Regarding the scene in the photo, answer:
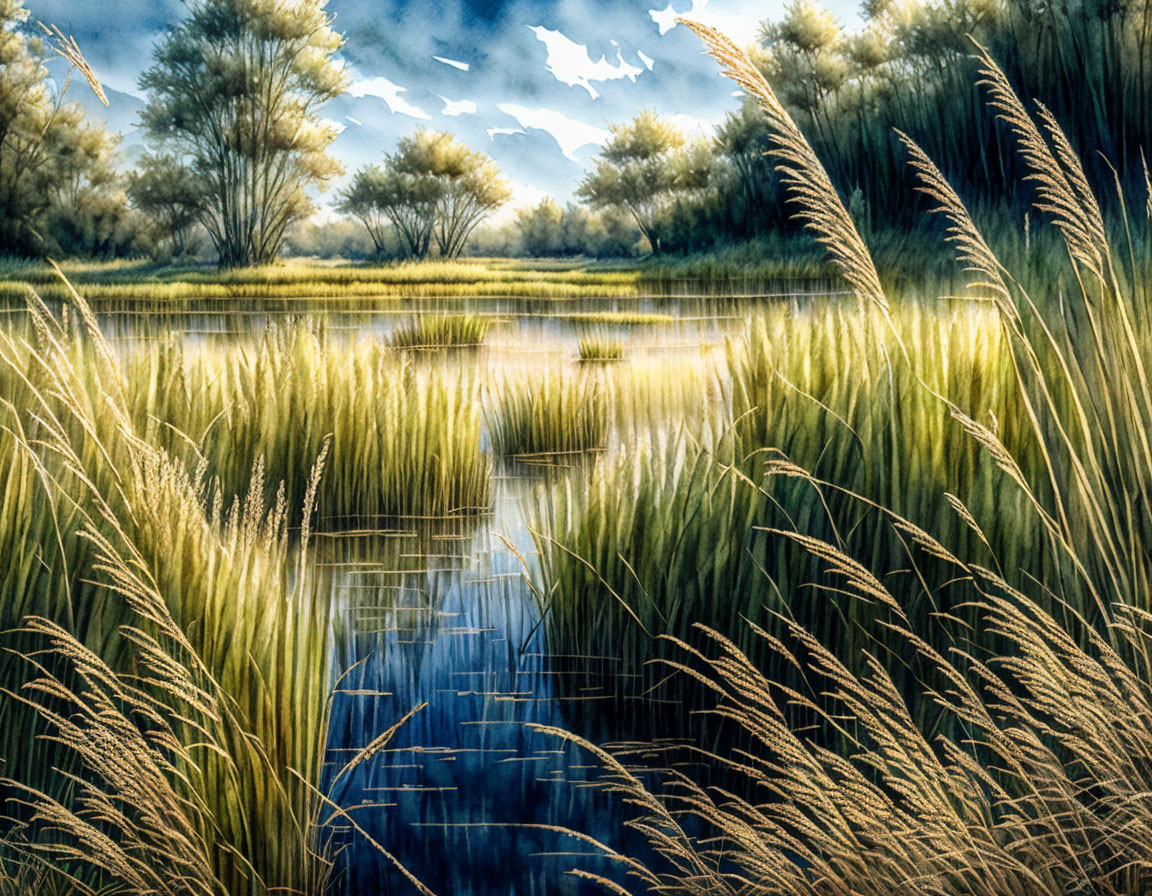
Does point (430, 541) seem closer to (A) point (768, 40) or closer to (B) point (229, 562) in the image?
(B) point (229, 562)

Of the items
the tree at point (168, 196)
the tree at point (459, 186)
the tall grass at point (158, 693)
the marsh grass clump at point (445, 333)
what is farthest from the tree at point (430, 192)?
the tall grass at point (158, 693)

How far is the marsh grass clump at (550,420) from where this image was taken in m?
7.19

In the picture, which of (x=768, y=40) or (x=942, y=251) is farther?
(x=768, y=40)

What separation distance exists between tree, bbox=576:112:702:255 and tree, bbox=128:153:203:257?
12.8 metres

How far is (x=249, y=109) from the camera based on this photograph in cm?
2895

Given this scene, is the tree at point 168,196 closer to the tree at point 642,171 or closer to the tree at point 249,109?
the tree at point 249,109

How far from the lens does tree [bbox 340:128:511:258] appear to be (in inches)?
1328

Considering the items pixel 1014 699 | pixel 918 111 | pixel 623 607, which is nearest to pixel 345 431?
pixel 623 607

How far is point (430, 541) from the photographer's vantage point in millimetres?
5441

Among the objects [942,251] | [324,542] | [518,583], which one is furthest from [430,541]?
[942,251]

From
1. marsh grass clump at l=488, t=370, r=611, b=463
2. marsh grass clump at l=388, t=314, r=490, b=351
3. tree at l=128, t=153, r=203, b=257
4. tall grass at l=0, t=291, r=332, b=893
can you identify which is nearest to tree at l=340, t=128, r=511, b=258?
tree at l=128, t=153, r=203, b=257

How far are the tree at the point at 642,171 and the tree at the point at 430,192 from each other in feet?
10.9

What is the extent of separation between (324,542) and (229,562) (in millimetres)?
3259

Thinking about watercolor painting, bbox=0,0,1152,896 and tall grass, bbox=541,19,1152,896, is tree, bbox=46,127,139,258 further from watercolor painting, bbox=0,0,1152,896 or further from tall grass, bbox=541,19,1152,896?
tall grass, bbox=541,19,1152,896
